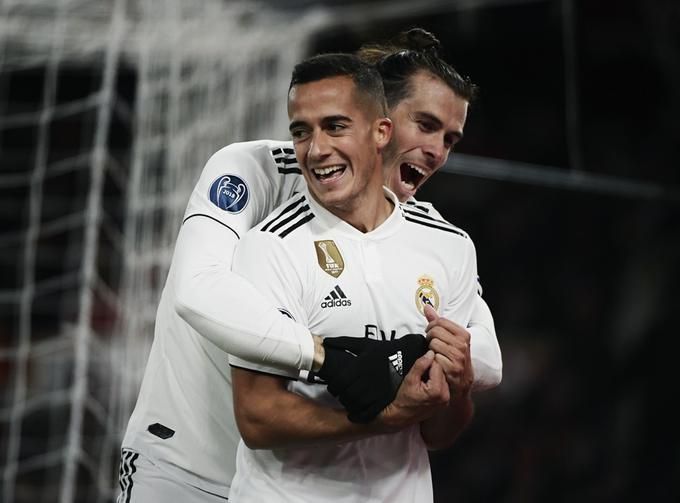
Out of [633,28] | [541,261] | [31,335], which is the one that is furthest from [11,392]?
[633,28]

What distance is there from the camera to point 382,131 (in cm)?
177

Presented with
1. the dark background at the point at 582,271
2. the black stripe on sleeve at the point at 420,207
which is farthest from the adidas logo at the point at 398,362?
the dark background at the point at 582,271

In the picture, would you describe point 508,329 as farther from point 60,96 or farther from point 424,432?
point 424,432

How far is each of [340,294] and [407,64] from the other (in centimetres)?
74

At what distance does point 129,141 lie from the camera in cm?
706

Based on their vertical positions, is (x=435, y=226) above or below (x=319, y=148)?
below

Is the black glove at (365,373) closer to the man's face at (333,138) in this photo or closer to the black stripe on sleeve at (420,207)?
the man's face at (333,138)

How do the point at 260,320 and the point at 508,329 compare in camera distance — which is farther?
the point at 508,329

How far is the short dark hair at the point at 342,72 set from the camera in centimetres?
171

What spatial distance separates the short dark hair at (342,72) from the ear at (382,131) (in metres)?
0.02

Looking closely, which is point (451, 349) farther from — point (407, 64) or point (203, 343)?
point (407, 64)

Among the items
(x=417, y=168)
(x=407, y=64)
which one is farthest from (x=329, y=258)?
(x=407, y=64)

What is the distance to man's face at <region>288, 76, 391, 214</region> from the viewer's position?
5.52ft

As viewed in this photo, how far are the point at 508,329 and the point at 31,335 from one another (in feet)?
10.5
